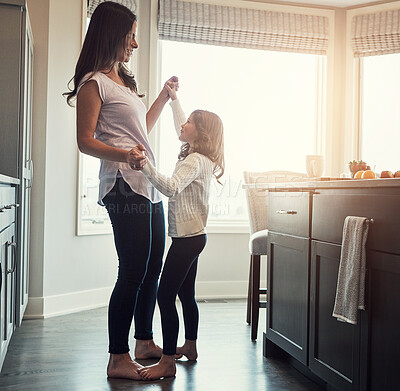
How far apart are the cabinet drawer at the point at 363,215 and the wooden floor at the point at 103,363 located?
0.66 meters

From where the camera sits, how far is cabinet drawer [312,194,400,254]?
61.6 inches

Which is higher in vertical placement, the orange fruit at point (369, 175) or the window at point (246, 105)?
the window at point (246, 105)

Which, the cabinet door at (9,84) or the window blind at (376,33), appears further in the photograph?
the window blind at (376,33)

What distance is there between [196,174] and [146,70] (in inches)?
79.5

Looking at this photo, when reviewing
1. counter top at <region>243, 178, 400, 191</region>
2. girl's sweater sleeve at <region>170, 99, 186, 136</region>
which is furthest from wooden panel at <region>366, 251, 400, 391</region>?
girl's sweater sleeve at <region>170, 99, 186, 136</region>

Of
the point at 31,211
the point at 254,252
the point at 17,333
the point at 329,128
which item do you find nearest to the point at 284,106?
the point at 329,128

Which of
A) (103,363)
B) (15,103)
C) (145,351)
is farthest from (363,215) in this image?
(15,103)

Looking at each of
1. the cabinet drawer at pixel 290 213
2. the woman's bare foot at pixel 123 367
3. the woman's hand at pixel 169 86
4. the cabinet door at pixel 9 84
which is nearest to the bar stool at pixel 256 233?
the cabinet drawer at pixel 290 213

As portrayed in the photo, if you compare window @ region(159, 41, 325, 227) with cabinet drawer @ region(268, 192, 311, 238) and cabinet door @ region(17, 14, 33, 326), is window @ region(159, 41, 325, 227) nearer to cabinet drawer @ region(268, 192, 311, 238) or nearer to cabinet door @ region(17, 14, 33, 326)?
cabinet door @ region(17, 14, 33, 326)

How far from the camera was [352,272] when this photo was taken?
5.48ft

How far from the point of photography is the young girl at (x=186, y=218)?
2150mm

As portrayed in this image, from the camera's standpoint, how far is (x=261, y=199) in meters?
3.28

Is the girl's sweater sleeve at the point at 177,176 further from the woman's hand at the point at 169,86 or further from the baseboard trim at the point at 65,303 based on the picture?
the baseboard trim at the point at 65,303

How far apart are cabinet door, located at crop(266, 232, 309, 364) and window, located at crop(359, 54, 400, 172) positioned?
7.12 feet
